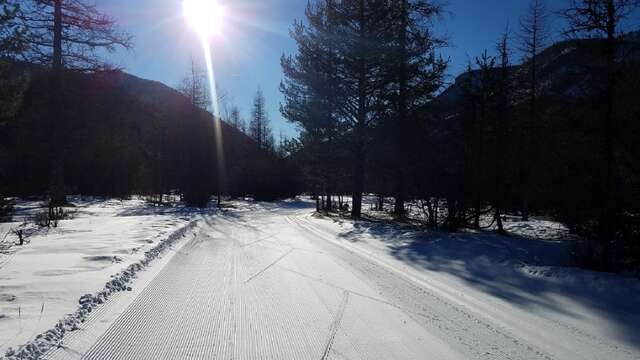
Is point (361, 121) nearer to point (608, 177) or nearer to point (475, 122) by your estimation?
point (475, 122)

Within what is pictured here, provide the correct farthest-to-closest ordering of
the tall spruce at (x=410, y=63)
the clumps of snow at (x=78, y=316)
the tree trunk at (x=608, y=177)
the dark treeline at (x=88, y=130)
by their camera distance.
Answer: the tall spruce at (x=410, y=63), the dark treeline at (x=88, y=130), the tree trunk at (x=608, y=177), the clumps of snow at (x=78, y=316)

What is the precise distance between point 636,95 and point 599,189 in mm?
1996

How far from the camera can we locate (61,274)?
688cm

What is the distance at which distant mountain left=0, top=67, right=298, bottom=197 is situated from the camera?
23.2 m

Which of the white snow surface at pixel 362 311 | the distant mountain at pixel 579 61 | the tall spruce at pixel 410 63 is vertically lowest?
the white snow surface at pixel 362 311

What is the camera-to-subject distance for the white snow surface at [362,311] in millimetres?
4359

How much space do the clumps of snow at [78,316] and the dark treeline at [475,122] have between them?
905 cm

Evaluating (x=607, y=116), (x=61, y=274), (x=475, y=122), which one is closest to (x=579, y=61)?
(x=607, y=116)

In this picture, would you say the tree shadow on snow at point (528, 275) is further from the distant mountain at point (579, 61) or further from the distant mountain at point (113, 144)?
the distant mountain at point (113, 144)

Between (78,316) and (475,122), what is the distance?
15.3 m

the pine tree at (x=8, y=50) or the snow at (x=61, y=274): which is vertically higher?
the pine tree at (x=8, y=50)

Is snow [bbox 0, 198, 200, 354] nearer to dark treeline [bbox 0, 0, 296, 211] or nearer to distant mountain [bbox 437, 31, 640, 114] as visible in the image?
dark treeline [bbox 0, 0, 296, 211]

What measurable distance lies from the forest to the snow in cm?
191

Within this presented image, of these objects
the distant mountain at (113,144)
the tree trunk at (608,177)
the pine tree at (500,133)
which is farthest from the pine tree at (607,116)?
the distant mountain at (113,144)
